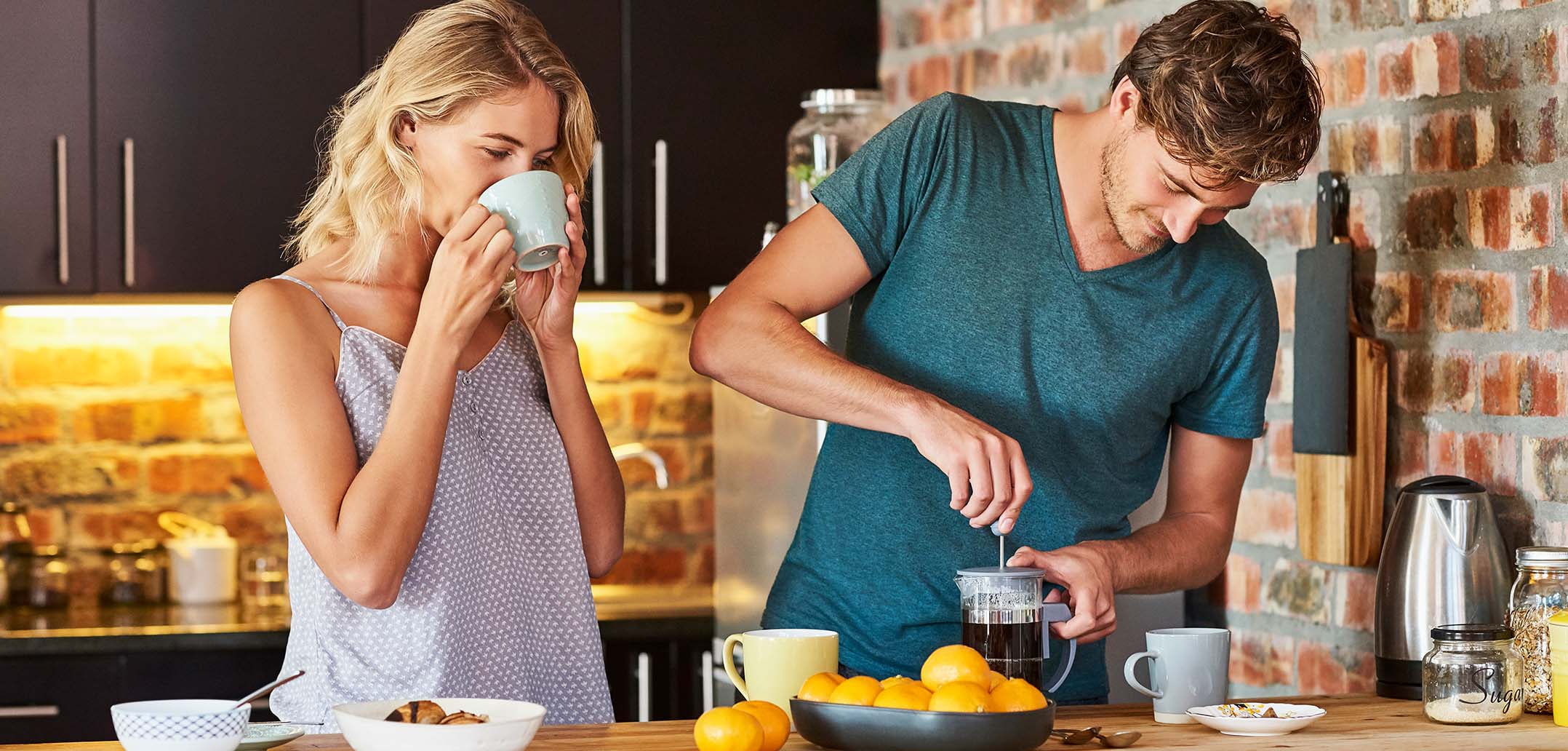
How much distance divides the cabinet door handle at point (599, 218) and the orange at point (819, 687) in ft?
6.92

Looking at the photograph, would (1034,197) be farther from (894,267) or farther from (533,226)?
(533,226)

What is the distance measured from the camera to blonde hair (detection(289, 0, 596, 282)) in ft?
5.60

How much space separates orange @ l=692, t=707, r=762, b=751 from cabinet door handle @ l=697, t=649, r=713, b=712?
1932 mm

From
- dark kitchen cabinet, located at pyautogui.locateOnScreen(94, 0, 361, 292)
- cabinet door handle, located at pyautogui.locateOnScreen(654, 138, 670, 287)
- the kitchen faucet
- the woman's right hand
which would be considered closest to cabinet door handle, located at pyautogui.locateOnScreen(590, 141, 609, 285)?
cabinet door handle, located at pyautogui.locateOnScreen(654, 138, 670, 287)

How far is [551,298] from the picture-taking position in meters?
1.79

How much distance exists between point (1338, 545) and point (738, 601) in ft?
4.72

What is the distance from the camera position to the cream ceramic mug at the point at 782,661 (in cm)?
149

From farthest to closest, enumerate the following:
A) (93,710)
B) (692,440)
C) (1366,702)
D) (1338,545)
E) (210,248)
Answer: (692,440) < (210,248) < (93,710) < (1338,545) < (1366,702)

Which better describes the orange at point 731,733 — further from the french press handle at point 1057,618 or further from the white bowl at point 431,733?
the french press handle at point 1057,618

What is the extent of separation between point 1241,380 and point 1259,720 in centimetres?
53

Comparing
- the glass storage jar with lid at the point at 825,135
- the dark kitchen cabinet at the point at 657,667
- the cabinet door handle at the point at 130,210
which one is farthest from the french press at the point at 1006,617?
the cabinet door handle at the point at 130,210

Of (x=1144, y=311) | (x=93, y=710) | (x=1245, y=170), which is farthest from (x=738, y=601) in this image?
(x=1245, y=170)

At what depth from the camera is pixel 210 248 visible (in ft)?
10.7

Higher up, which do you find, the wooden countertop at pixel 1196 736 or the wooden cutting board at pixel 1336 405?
the wooden cutting board at pixel 1336 405
